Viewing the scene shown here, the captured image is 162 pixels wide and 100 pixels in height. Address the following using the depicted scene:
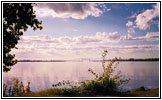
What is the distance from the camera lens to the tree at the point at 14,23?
368 inches

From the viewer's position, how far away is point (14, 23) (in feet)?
30.9

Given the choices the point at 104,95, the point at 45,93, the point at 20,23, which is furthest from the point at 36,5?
the point at 104,95

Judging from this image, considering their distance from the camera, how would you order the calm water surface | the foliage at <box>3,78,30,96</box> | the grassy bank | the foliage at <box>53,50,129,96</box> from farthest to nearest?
1. the calm water surface
2. the foliage at <box>3,78,30,96</box>
3. the foliage at <box>53,50,129,96</box>
4. the grassy bank

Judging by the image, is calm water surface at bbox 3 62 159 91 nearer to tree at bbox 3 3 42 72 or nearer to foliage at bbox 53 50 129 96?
Answer: foliage at bbox 53 50 129 96

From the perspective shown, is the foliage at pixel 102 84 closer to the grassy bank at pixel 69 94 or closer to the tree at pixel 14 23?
the grassy bank at pixel 69 94

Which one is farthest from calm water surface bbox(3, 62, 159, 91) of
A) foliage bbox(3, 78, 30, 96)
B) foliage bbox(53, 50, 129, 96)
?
foliage bbox(3, 78, 30, 96)

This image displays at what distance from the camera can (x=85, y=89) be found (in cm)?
959

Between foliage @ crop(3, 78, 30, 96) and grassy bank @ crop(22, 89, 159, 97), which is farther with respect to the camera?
foliage @ crop(3, 78, 30, 96)

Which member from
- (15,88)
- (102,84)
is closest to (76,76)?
(15,88)

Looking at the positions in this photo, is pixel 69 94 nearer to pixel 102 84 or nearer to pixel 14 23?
pixel 102 84

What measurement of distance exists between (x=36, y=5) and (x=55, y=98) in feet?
12.6

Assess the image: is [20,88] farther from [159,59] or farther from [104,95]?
[159,59]

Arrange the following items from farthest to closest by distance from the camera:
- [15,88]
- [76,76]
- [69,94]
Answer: [76,76] → [15,88] → [69,94]

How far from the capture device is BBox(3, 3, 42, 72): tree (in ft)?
30.6
